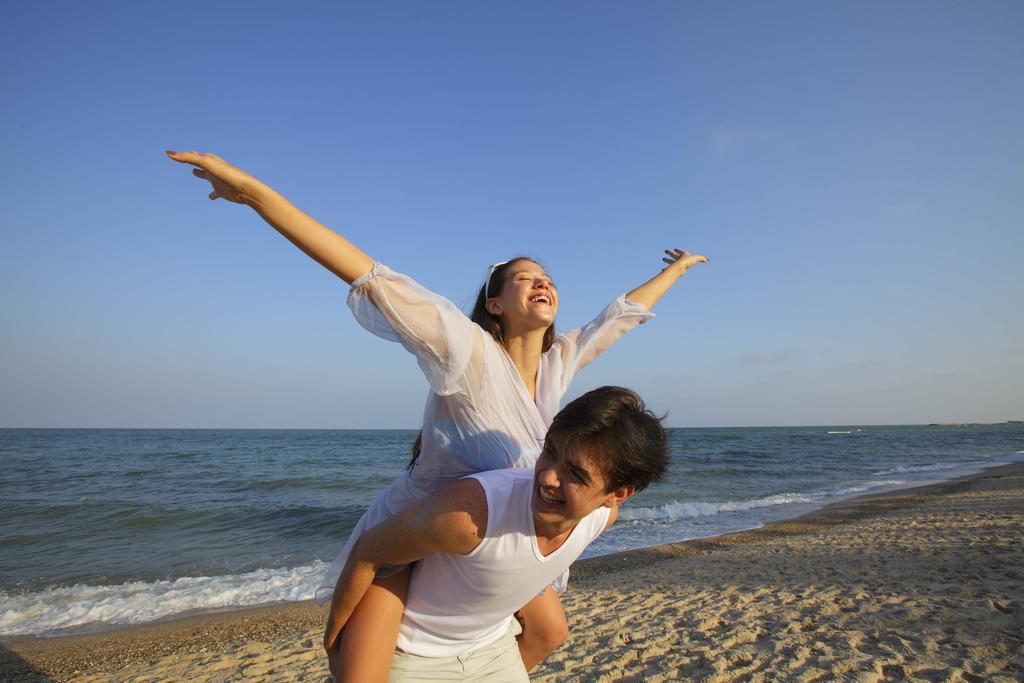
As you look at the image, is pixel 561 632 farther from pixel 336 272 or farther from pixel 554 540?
pixel 336 272

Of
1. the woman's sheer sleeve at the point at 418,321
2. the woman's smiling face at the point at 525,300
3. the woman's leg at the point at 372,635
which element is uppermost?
the woman's smiling face at the point at 525,300

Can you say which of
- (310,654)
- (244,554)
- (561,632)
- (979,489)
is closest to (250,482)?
(244,554)

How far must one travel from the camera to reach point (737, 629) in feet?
18.4

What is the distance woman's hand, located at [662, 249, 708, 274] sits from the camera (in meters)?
3.38

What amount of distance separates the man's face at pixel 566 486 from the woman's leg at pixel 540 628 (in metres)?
0.93

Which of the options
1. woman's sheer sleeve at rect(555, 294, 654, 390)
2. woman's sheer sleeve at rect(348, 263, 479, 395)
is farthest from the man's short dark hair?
woman's sheer sleeve at rect(555, 294, 654, 390)

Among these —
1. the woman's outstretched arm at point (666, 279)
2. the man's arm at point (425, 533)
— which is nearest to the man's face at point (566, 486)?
the man's arm at point (425, 533)

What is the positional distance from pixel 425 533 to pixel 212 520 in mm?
14689

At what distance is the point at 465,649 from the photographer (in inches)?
81.4

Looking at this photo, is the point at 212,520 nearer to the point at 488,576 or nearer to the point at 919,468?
the point at 488,576

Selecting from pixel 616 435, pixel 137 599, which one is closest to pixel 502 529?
pixel 616 435

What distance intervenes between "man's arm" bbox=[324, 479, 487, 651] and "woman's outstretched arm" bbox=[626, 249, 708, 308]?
67.9 inches

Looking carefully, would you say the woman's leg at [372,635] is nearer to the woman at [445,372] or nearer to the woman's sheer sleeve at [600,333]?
the woman at [445,372]

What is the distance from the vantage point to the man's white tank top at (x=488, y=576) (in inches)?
67.6
